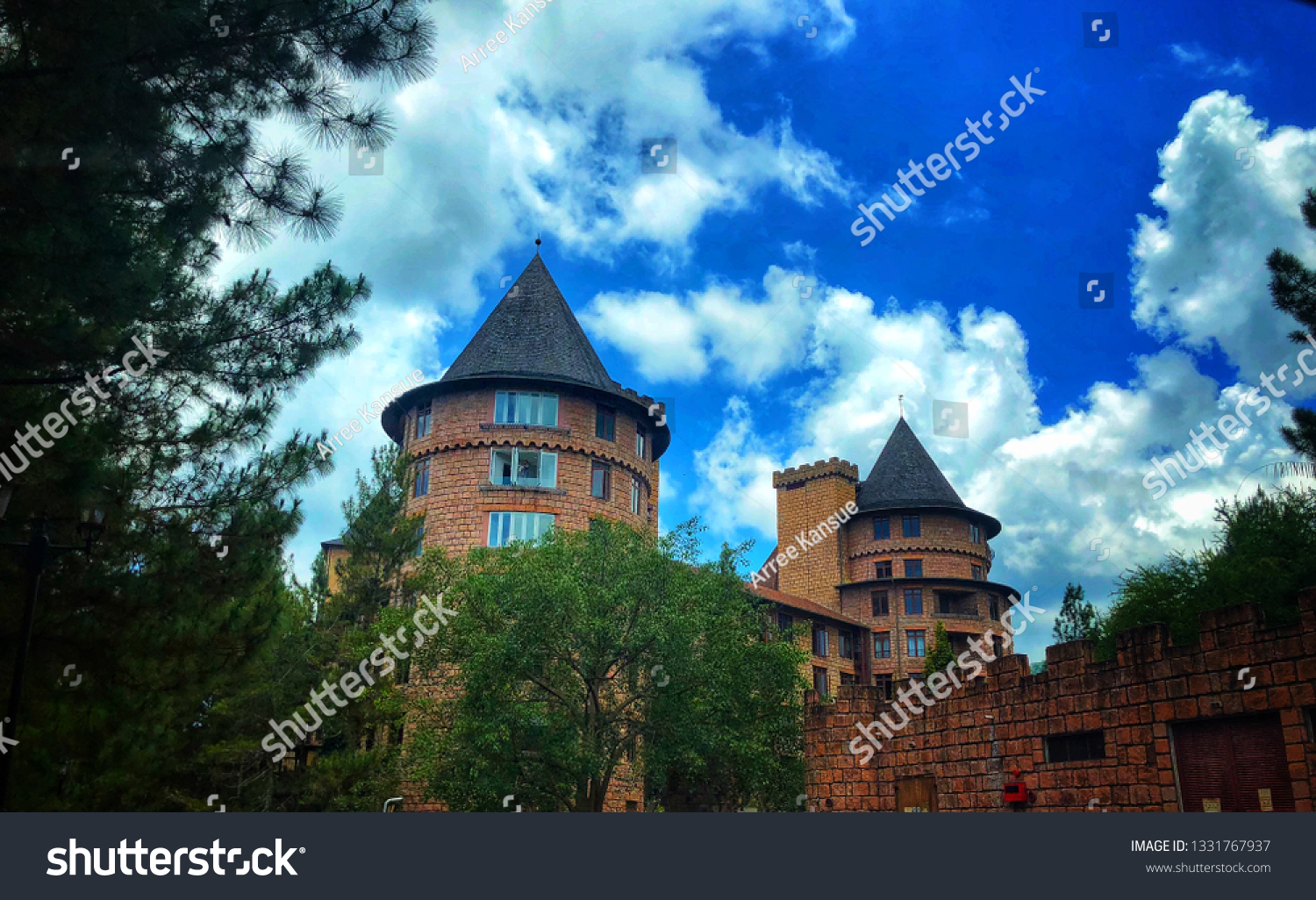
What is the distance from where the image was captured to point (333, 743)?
3092cm

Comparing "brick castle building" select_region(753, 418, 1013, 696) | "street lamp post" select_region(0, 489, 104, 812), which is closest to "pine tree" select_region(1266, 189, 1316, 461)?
"street lamp post" select_region(0, 489, 104, 812)

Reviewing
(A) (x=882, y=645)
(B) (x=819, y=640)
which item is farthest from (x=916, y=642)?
(B) (x=819, y=640)

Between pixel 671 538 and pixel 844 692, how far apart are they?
6.23 metres

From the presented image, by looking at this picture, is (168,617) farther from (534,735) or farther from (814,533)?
(814,533)

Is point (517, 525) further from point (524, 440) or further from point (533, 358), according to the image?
point (533, 358)

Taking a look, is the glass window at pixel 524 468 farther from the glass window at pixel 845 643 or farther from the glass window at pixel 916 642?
the glass window at pixel 916 642

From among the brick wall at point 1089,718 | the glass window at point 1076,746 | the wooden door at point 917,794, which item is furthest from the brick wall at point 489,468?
the glass window at point 1076,746

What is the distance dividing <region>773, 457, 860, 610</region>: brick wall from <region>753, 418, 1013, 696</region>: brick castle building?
0.06 meters

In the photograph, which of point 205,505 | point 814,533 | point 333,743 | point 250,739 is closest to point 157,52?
point 205,505

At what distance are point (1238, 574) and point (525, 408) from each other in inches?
945

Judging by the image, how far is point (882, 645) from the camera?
178ft

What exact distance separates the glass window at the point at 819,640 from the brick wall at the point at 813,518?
4304 millimetres

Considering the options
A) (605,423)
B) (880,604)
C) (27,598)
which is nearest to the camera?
(27,598)

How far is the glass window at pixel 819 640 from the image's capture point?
5125cm
